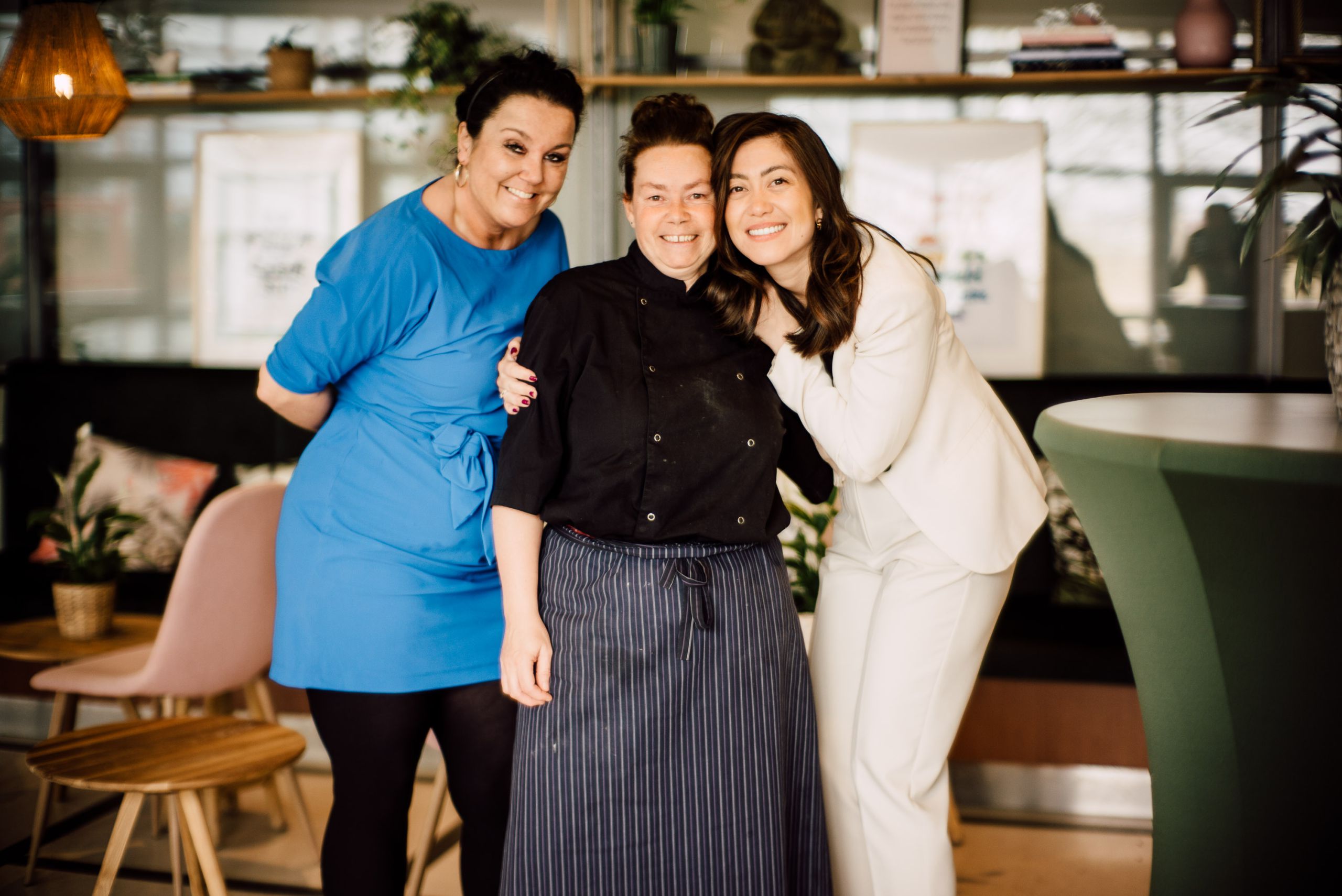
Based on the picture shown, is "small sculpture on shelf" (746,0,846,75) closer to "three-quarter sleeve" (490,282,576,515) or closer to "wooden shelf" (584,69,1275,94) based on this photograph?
"wooden shelf" (584,69,1275,94)

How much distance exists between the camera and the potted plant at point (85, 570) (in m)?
2.89

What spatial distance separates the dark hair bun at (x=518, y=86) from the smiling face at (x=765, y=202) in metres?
0.31


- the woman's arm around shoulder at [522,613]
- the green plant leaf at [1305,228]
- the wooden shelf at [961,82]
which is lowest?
the woman's arm around shoulder at [522,613]

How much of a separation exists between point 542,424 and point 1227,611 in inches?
37.6

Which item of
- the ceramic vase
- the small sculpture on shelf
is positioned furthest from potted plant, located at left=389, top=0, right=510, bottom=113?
the ceramic vase

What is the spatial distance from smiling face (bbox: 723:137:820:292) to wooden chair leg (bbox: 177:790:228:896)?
61.5 inches

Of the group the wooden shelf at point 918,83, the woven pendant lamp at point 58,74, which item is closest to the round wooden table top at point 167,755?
the woven pendant lamp at point 58,74

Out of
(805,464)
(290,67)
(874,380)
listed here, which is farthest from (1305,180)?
(290,67)

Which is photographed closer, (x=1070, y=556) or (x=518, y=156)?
(x=518, y=156)

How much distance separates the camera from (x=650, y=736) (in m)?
1.70

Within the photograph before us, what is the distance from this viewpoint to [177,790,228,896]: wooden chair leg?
88.8 inches

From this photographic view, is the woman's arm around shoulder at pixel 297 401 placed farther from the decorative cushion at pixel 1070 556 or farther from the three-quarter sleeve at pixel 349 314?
the decorative cushion at pixel 1070 556

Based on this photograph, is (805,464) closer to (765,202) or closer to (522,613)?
(765,202)

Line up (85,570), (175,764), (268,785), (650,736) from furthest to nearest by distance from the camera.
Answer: (268,785), (85,570), (175,764), (650,736)
